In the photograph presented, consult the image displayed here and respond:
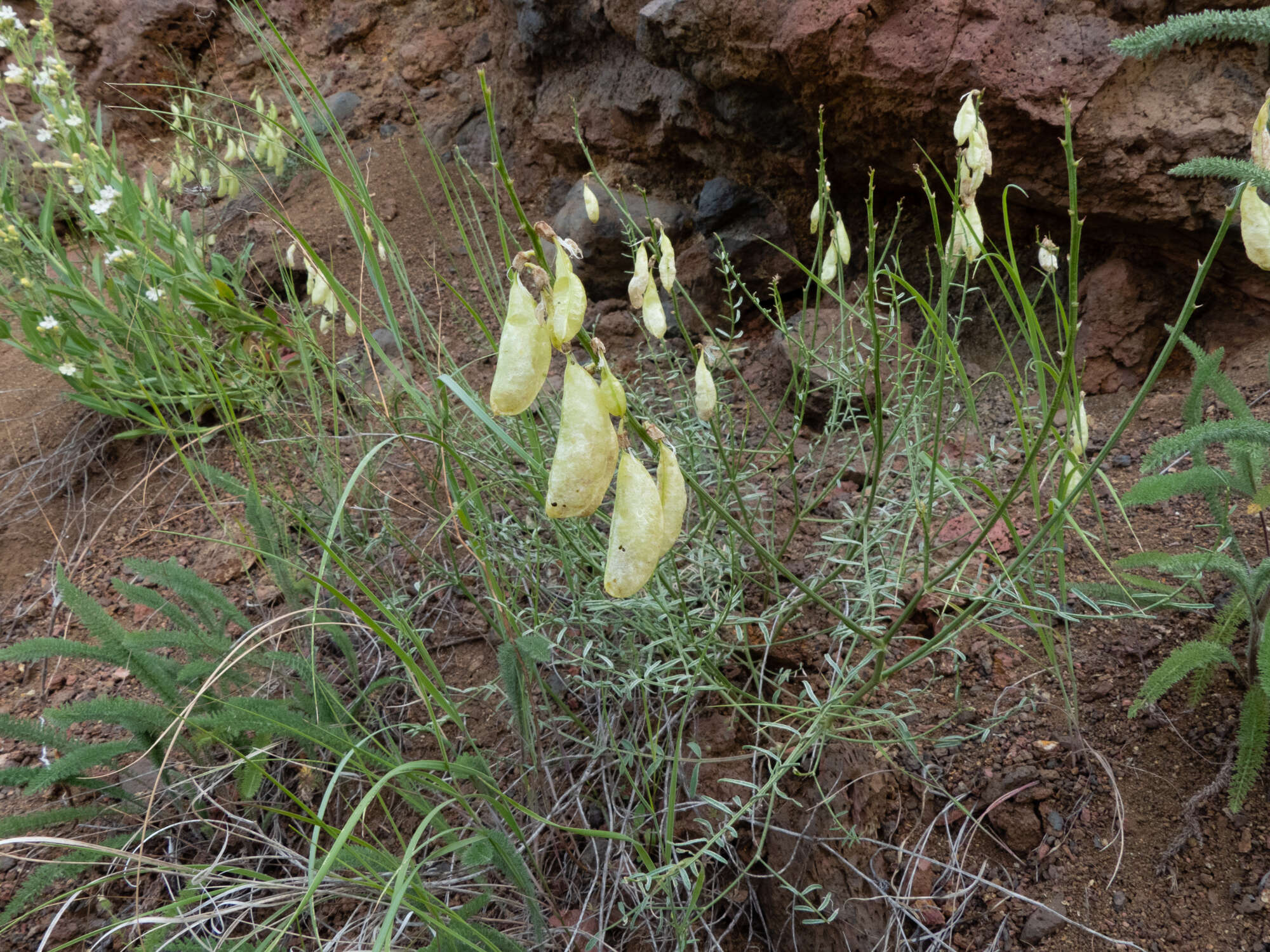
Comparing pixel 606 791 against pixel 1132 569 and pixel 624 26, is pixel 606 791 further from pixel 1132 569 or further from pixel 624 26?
pixel 624 26

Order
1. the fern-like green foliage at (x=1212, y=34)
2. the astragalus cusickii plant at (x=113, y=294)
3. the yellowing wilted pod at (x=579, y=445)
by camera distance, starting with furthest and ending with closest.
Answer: the astragalus cusickii plant at (x=113, y=294), the fern-like green foliage at (x=1212, y=34), the yellowing wilted pod at (x=579, y=445)

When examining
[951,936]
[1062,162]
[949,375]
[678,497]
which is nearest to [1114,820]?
[951,936]

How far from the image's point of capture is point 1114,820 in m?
1.07

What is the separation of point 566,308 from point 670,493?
0.59ft

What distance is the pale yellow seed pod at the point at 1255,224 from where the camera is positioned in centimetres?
70

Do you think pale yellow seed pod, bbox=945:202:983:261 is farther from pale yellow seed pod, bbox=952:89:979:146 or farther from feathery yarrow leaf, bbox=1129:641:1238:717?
feathery yarrow leaf, bbox=1129:641:1238:717

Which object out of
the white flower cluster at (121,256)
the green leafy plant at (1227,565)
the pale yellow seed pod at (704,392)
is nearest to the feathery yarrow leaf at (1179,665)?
the green leafy plant at (1227,565)

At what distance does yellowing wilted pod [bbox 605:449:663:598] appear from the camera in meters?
0.64

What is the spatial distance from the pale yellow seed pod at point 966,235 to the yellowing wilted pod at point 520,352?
628mm

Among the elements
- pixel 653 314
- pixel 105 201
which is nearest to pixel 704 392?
pixel 653 314

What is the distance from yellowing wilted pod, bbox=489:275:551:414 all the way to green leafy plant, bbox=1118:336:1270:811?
2.99 ft

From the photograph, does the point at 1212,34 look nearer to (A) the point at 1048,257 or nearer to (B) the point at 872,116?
(A) the point at 1048,257

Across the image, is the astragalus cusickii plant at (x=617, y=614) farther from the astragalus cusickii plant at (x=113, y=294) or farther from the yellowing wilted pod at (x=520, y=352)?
the astragalus cusickii plant at (x=113, y=294)

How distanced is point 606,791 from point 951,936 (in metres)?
0.50
